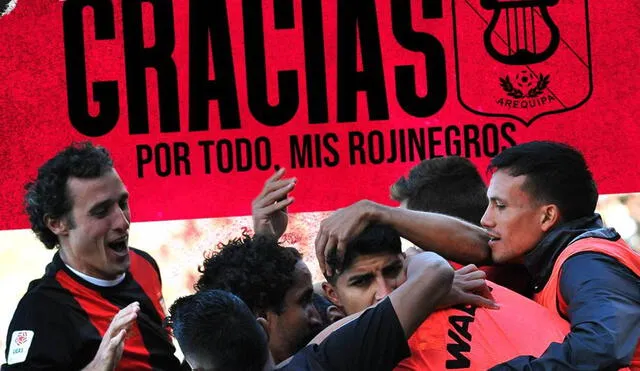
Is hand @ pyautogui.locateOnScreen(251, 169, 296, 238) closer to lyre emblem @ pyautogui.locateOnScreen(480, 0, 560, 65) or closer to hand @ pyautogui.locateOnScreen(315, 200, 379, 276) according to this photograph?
hand @ pyautogui.locateOnScreen(315, 200, 379, 276)

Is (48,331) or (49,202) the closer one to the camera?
(48,331)

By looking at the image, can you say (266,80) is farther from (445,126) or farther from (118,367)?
(118,367)

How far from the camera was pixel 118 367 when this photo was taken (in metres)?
3.93

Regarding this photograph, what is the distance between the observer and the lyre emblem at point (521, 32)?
618 centimetres

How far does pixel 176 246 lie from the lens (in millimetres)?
6758

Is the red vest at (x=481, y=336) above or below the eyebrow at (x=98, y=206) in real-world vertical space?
below

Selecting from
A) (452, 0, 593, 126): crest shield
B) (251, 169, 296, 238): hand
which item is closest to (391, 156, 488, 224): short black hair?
(251, 169, 296, 238): hand

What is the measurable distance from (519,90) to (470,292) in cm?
337

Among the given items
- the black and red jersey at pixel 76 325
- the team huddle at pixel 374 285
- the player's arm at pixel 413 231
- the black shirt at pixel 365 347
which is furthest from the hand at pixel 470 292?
the black and red jersey at pixel 76 325

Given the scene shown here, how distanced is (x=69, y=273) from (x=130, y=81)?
2.40 metres

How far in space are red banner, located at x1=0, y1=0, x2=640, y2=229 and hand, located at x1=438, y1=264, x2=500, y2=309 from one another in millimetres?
3097

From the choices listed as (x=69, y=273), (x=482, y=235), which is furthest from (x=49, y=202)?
(x=482, y=235)

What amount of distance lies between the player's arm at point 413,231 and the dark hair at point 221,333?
472 mm

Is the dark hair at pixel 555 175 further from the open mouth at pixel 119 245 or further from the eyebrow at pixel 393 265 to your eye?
the open mouth at pixel 119 245
